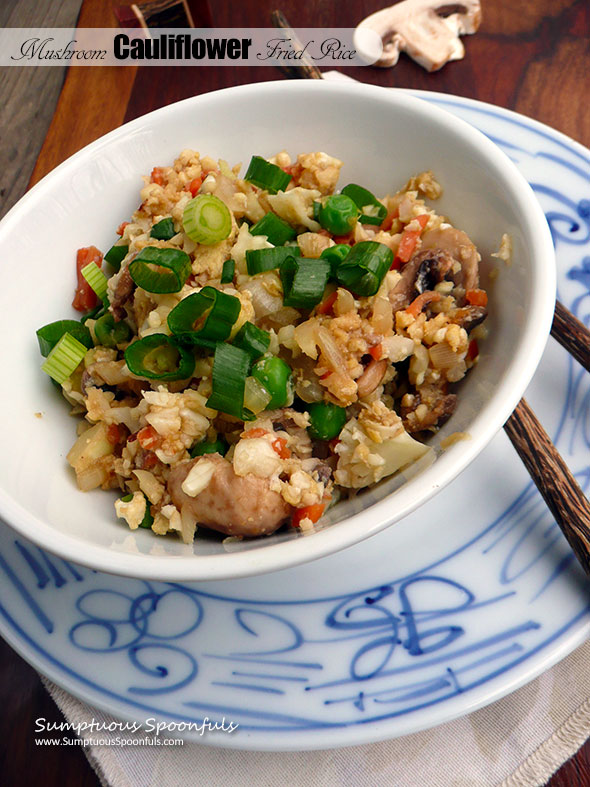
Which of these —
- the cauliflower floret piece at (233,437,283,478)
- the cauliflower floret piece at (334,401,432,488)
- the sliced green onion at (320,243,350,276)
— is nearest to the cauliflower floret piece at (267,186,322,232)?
the sliced green onion at (320,243,350,276)

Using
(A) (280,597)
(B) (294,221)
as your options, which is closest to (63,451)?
(A) (280,597)

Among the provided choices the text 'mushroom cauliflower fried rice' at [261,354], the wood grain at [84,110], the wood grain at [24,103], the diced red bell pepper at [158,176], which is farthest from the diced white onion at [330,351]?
the wood grain at [24,103]

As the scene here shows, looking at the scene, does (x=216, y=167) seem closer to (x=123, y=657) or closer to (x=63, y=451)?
(x=63, y=451)

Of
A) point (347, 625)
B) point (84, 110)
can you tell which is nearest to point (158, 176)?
point (84, 110)

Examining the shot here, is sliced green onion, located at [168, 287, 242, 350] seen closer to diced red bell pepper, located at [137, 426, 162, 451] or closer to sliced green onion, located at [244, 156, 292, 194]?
diced red bell pepper, located at [137, 426, 162, 451]

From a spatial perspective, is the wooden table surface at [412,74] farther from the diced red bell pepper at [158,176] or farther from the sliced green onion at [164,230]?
the sliced green onion at [164,230]
